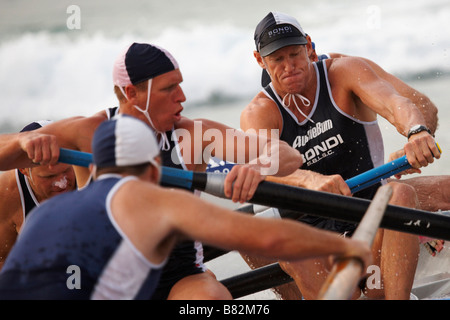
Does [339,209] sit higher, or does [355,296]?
[339,209]

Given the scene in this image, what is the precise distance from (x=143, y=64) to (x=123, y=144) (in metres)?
0.84

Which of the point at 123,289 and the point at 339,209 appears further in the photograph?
the point at 339,209

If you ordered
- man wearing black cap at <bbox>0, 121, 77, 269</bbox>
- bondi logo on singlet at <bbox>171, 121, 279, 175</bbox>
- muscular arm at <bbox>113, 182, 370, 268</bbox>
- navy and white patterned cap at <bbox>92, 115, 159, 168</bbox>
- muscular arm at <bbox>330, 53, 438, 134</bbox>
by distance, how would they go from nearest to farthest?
1. muscular arm at <bbox>113, 182, 370, 268</bbox>
2. navy and white patterned cap at <bbox>92, 115, 159, 168</bbox>
3. bondi logo on singlet at <bbox>171, 121, 279, 175</bbox>
4. man wearing black cap at <bbox>0, 121, 77, 269</bbox>
5. muscular arm at <bbox>330, 53, 438, 134</bbox>

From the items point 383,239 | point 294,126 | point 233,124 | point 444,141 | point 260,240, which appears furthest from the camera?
point 233,124

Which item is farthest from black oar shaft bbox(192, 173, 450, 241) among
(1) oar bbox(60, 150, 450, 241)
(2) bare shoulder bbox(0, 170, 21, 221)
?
(2) bare shoulder bbox(0, 170, 21, 221)

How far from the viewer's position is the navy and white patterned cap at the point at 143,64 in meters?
2.38

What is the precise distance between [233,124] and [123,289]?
697 centimetres

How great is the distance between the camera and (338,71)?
3.19 m

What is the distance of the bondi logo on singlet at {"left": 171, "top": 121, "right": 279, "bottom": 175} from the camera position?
2432mm

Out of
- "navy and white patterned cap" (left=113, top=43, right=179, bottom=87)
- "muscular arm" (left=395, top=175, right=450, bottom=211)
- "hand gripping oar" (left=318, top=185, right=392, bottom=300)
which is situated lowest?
"hand gripping oar" (left=318, top=185, right=392, bottom=300)

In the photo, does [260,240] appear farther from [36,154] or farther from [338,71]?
[338,71]

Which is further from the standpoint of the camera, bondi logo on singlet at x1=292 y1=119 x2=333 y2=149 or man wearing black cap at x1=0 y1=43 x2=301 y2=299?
bondi logo on singlet at x1=292 y1=119 x2=333 y2=149

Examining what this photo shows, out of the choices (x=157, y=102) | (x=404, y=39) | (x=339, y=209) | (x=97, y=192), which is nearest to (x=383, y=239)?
(x=339, y=209)

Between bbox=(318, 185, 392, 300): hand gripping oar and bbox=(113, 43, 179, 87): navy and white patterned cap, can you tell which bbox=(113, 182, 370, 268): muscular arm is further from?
bbox=(113, 43, 179, 87): navy and white patterned cap
